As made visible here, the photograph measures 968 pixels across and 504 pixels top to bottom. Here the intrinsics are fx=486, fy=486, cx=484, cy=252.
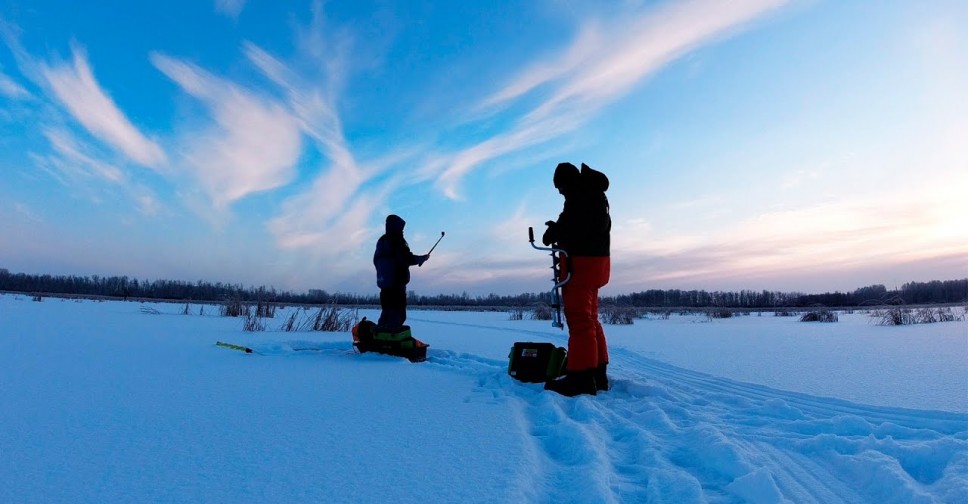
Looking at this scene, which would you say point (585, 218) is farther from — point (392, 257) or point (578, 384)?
point (392, 257)

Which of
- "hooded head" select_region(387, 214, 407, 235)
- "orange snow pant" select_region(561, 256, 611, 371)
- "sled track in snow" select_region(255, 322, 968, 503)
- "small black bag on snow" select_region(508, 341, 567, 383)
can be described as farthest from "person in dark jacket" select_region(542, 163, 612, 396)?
"hooded head" select_region(387, 214, 407, 235)

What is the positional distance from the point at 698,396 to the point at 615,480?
210 cm

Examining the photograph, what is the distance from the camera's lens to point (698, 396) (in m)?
3.73

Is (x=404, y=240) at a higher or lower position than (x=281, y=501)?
higher

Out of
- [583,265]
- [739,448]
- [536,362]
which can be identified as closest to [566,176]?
[583,265]

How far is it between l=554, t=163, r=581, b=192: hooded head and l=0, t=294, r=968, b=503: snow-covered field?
177cm

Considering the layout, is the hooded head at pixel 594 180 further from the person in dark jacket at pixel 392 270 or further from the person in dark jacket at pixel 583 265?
the person in dark jacket at pixel 392 270

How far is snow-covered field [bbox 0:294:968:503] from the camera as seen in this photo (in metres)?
1.69

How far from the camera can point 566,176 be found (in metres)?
4.31

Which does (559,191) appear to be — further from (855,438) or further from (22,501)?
(22,501)

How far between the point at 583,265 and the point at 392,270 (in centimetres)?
299

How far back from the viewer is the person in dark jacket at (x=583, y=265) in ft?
12.8

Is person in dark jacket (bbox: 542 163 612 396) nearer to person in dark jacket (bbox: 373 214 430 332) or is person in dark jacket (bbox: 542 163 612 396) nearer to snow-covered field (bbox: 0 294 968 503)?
snow-covered field (bbox: 0 294 968 503)

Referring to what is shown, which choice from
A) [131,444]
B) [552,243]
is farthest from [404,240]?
[131,444]
